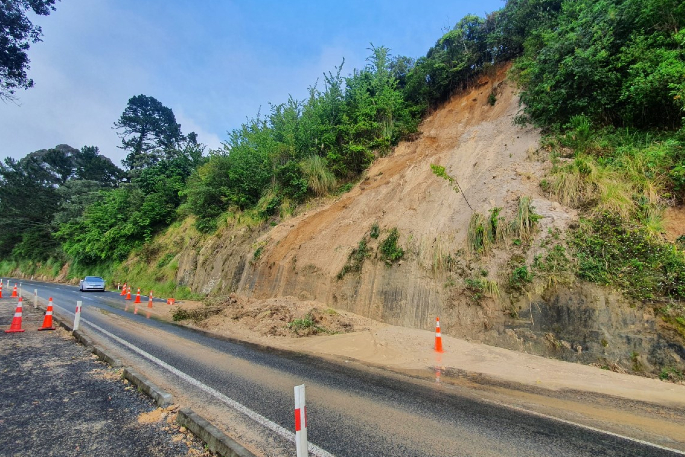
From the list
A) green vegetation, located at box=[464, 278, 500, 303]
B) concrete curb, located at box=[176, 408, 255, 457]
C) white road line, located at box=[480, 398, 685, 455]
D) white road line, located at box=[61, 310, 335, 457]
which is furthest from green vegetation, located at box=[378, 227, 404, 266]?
concrete curb, located at box=[176, 408, 255, 457]

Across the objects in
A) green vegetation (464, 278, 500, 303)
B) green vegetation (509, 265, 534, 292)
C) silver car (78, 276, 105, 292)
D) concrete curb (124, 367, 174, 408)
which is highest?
green vegetation (509, 265, 534, 292)

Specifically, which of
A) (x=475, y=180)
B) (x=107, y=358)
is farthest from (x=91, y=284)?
(x=475, y=180)

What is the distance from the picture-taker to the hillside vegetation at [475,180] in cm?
764

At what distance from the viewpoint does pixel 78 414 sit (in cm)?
388

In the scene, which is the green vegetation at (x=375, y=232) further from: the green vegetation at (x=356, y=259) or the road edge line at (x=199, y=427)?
the road edge line at (x=199, y=427)

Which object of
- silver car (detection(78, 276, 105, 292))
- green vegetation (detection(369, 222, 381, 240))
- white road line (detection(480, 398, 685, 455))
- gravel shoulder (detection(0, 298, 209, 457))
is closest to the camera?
gravel shoulder (detection(0, 298, 209, 457))

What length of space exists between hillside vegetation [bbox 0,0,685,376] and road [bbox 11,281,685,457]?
11.8ft

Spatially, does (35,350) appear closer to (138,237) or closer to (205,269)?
(205,269)

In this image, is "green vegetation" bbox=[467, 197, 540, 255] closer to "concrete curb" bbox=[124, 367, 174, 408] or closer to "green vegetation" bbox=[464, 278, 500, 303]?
"green vegetation" bbox=[464, 278, 500, 303]

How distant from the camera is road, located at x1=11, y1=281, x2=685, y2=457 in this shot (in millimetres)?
3320

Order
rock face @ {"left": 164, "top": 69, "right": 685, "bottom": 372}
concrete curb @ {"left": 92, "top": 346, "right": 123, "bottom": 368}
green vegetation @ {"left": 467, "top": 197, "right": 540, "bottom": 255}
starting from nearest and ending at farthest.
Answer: concrete curb @ {"left": 92, "top": 346, "right": 123, "bottom": 368} → rock face @ {"left": 164, "top": 69, "right": 685, "bottom": 372} → green vegetation @ {"left": 467, "top": 197, "right": 540, "bottom": 255}

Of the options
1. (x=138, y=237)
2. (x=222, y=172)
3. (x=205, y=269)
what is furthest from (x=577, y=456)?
(x=138, y=237)

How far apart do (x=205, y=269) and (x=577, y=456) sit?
19.2 m

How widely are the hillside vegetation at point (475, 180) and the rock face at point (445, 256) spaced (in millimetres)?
70
